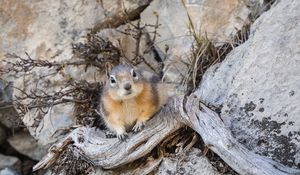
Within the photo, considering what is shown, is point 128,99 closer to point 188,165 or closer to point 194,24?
point 188,165

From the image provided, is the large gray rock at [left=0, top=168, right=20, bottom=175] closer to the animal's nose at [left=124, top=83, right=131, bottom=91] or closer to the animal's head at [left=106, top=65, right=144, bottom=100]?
the animal's head at [left=106, top=65, right=144, bottom=100]

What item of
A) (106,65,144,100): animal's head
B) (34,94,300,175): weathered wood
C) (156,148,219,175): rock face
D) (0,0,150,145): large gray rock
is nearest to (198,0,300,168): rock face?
(34,94,300,175): weathered wood

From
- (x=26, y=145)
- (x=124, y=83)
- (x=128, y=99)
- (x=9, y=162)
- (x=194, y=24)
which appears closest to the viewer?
(x=124, y=83)

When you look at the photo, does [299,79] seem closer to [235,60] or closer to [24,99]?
[235,60]

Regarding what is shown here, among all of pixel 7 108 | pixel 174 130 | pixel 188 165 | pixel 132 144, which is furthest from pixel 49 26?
pixel 188 165

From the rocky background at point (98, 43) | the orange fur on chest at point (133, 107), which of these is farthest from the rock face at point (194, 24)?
the orange fur on chest at point (133, 107)

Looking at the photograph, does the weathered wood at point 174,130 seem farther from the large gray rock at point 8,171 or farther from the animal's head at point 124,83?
the large gray rock at point 8,171
